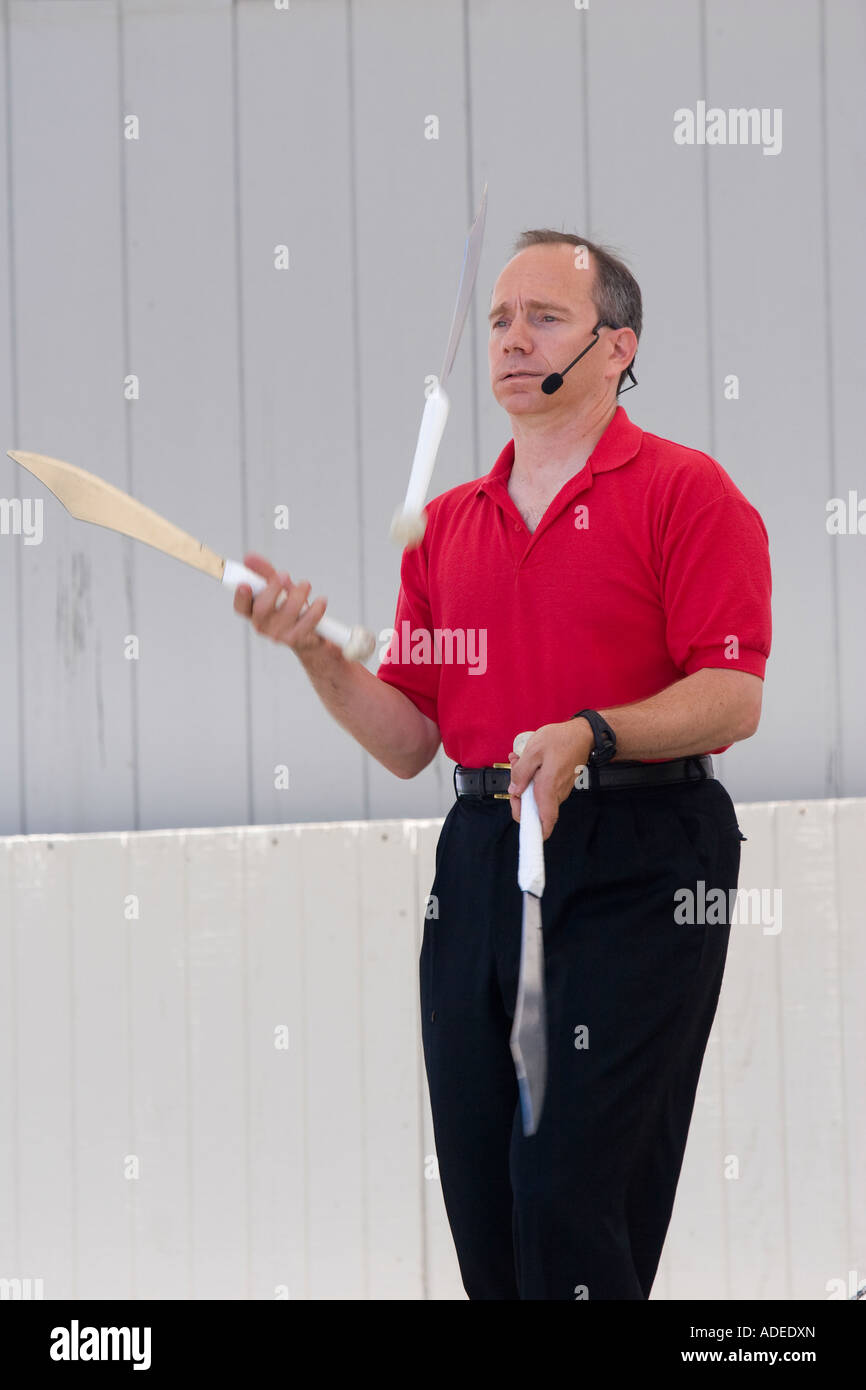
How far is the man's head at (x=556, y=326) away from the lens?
1.14m

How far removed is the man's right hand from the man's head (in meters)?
0.30

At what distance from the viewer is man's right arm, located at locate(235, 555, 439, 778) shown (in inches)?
39.6

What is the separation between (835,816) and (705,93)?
1.14 meters

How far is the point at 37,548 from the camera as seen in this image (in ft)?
6.40

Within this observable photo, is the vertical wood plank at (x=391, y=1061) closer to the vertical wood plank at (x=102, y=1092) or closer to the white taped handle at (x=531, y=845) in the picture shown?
the vertical wood plank at (x=102, y=1092)

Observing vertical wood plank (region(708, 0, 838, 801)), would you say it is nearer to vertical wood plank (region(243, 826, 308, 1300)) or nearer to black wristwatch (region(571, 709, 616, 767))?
vertical wood plank (region(243, 826, 308, 1300))

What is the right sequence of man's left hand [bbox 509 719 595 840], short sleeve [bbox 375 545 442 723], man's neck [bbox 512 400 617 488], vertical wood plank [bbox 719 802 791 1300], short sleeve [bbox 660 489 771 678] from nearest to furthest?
man's left hand [bbox 509 719 595 840] < short sleeve [bbox 660 489 771 678] < man's neck [bbox 512 400 617 488] < short sleeve [bbox 375 545 442 723] < vertical wood plank [bbox 719 802 791 1300]

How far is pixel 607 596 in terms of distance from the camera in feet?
3.60

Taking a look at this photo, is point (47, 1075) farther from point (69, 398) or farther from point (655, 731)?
point (655, 731)

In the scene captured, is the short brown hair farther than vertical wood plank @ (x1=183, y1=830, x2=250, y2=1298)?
No

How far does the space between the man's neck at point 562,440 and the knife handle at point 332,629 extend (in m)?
0.28

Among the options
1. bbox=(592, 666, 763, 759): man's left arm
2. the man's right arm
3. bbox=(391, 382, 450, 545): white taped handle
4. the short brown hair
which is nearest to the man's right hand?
the man's right arm
